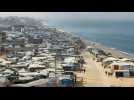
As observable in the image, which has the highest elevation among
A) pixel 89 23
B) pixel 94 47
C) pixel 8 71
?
pixel 89 23

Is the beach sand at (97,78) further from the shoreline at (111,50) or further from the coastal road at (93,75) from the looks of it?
the shoreline at (111,50)

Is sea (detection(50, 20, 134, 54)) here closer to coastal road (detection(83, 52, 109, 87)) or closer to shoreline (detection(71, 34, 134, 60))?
shoreline (detection(71, 34, 134, 60))

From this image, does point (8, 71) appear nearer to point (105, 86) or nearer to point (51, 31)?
point (51, 31)

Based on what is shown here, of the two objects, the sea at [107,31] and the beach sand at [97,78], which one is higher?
the sea at [107,31]

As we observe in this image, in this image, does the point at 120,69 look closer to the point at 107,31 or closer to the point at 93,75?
the point at 93,75

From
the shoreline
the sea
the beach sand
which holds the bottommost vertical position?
the beach sand

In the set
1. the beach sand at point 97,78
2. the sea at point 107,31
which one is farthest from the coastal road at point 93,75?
the sea at point 107,31

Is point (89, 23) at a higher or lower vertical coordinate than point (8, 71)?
higher

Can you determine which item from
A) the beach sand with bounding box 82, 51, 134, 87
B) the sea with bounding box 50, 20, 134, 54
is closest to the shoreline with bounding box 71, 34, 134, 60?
the sea with bounding box 50, 20, 134, 54
